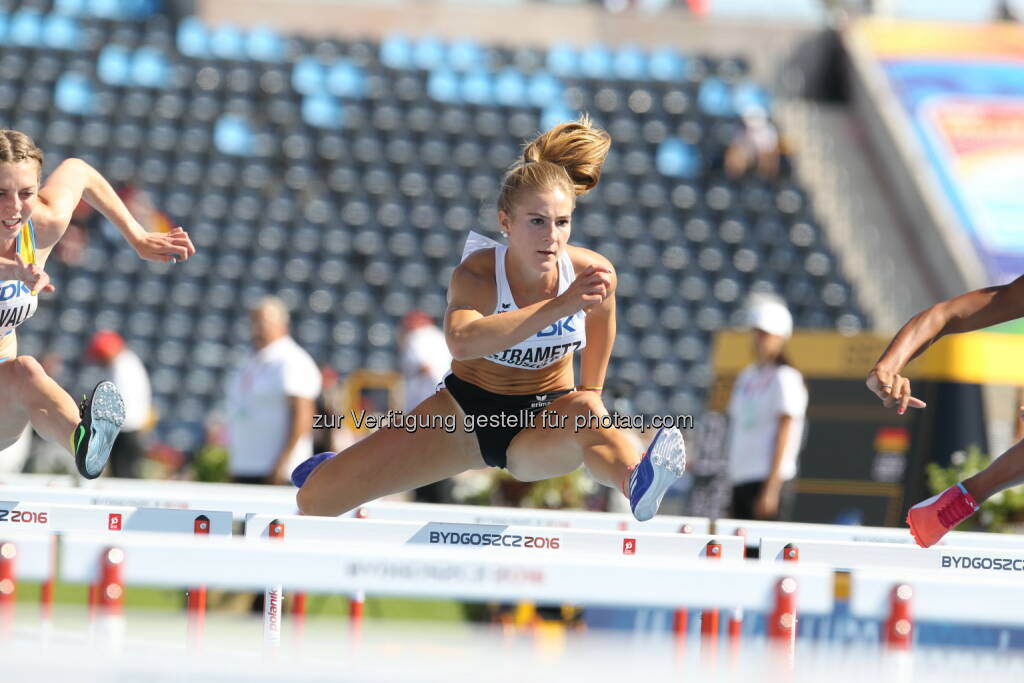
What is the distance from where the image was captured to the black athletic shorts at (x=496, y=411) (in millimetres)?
4395

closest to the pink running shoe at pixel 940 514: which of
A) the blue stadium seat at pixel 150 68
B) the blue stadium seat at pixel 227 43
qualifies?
the blue stadium seat at pixel 150 68

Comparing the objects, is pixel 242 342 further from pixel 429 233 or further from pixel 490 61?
pixel 490 61

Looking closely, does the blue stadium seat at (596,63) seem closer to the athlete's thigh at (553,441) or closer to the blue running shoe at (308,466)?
the blue running shoe at (308,466)

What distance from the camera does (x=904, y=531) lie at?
536 centimetres

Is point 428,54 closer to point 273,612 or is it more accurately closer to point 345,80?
point 345,80

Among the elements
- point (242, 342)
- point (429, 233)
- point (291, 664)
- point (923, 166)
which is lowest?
point (291, 664)

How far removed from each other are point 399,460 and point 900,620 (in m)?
1.91

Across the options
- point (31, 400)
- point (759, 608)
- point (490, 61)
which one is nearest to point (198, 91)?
point (490, 61)

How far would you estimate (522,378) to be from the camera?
14.6 feet

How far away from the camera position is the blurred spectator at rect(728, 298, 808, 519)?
Result: 6.70 metres

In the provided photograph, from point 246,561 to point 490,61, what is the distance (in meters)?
15.0

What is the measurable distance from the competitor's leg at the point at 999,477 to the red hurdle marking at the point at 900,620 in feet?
4.75

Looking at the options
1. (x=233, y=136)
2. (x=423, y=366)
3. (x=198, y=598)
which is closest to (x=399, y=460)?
(x=198, y=598)

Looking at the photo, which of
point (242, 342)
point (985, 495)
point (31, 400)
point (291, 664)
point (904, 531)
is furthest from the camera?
point (242, 342)
